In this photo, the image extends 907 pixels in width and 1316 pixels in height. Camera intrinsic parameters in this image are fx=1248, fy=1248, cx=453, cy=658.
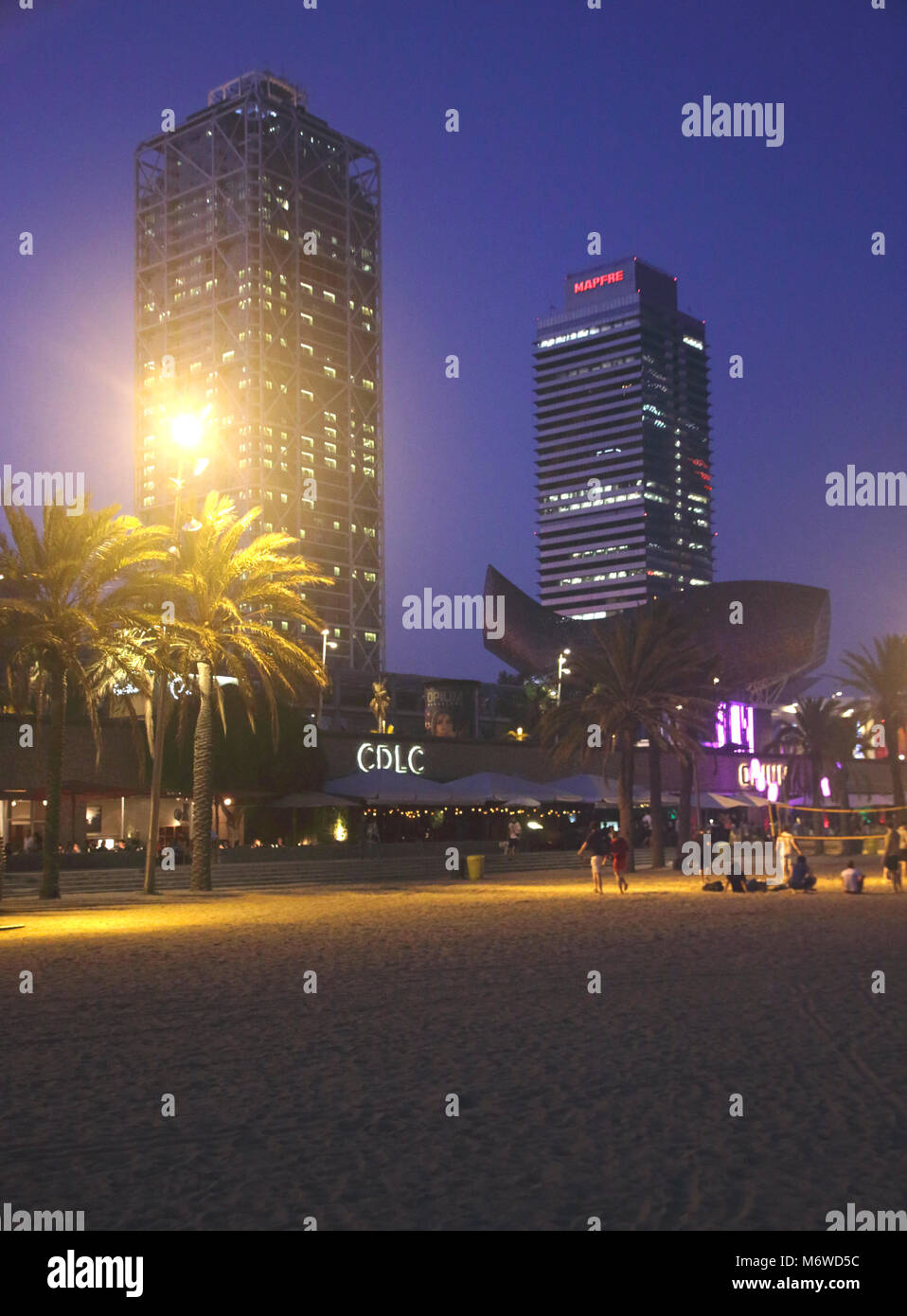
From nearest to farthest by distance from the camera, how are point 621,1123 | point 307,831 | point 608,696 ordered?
point 621,1123 → point 608,696 → point 307,831

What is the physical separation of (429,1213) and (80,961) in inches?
445

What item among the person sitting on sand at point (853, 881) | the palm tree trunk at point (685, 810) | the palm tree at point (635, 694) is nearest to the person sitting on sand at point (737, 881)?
the person sitting on sand at point (853, 881)

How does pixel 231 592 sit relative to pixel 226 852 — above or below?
above

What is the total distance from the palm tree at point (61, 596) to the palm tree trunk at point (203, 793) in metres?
3.24

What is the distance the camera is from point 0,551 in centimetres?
2675

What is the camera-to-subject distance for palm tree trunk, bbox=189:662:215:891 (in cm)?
3003

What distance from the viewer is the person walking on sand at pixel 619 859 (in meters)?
29.0

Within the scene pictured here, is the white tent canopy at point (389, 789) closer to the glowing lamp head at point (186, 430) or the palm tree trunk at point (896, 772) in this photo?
the glowing lamp head at point (186, 430)

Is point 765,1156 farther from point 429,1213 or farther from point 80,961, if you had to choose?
point 80,961

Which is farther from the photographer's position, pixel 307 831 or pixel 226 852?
pixel 307 831

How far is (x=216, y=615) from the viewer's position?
3011 cm

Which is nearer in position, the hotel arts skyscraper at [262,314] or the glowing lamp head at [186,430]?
the glowing lamp head at [186,430]

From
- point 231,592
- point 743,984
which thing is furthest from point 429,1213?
point 231,592

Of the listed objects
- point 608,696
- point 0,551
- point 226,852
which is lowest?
point 226,852
